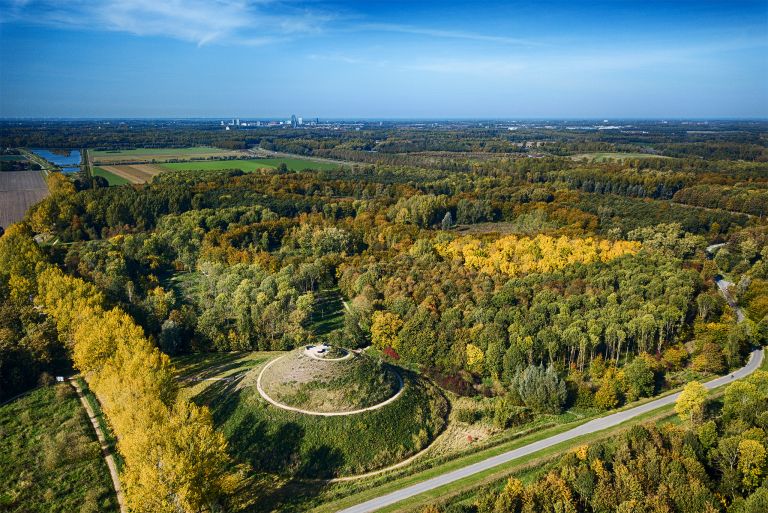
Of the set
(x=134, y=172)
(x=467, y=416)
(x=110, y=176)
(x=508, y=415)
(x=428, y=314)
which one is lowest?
(x=467, y=416)

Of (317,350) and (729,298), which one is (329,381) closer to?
(317,350)

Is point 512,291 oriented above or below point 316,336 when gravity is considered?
above

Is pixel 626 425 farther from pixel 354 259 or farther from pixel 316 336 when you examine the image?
pixel 354 259

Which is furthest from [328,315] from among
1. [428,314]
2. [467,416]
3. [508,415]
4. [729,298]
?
[729,298]

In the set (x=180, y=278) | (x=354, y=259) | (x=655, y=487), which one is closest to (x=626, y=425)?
(x=655, y=487)

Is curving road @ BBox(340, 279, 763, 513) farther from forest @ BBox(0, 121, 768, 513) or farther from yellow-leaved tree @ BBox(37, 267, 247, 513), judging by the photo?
yellow-leaved tree @ BBox(37, 267, 247, 513)

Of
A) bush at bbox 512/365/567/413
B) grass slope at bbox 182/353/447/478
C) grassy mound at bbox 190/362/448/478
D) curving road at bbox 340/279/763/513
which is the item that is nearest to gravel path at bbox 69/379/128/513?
grass slope at bbox 182/353/447/478
